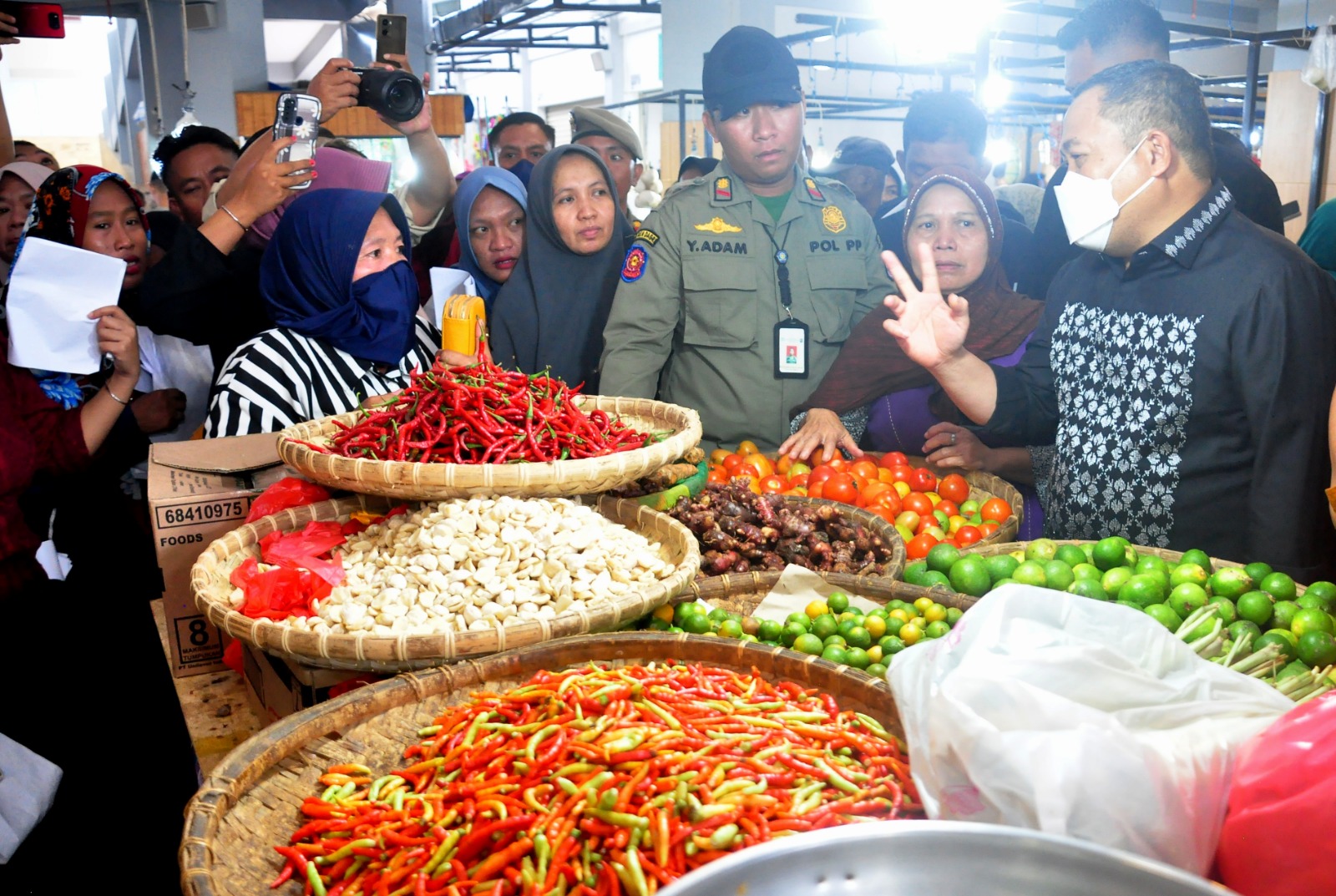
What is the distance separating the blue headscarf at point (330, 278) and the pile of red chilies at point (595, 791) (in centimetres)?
182

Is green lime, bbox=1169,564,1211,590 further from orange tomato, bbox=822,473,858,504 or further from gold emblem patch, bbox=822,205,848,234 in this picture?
gold emblem patch, bbox=822,205,848,234

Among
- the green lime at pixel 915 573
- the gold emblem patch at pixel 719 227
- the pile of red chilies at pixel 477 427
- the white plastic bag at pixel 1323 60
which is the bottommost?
the green lime at pixel 915 573

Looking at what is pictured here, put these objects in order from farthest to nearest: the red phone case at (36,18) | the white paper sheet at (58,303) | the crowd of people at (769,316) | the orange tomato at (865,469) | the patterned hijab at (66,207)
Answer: the red phone case at (36,18)
the patterned hijab at (66,207)
the orange tomato at (865,469)
the white paper sheet at (58,303)
the crowd of people at (769,316)

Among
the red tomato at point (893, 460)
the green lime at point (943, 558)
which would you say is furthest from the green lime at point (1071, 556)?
the red tomato at point (893, 460)

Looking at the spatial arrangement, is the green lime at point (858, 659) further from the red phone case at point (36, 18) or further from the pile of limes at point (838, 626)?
the red phone case at point (36, 18)

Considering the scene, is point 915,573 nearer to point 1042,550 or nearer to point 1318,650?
point 1042,550

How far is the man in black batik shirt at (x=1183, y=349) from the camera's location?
7.40 ft

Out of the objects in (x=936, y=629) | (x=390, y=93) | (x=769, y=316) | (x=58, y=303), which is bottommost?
(x=936, y=629)

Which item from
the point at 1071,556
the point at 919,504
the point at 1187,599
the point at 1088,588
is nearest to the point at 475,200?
the point at 919,504

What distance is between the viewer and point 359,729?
61.8 inches

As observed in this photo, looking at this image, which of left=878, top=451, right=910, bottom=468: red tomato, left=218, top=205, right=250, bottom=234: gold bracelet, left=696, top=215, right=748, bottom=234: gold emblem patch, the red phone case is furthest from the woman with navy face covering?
the red phone case

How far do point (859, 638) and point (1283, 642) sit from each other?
754mm

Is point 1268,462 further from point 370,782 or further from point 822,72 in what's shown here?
point 822,72

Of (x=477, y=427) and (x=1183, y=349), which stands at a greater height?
(x=1183, y=349)
